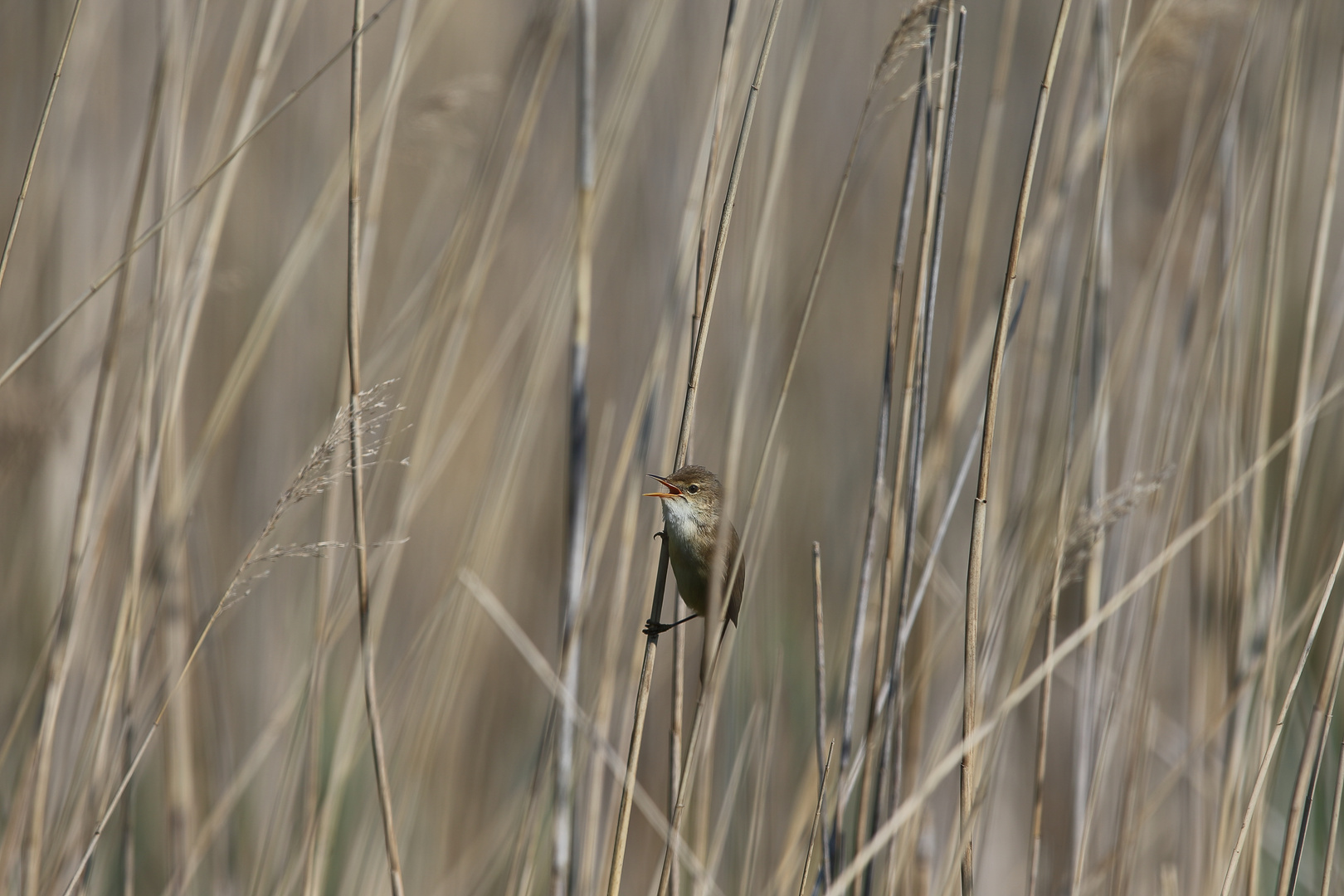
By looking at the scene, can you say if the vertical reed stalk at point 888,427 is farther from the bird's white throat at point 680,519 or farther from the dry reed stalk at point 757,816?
the bird's white throat at point 680,519

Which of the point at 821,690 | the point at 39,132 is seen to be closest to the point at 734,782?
the point at 821,690

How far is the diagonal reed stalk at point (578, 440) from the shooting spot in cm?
106

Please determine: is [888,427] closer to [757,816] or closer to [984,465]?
[984,465]

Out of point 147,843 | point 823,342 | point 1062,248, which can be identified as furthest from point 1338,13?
point 147,843

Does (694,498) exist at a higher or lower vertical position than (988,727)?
higher

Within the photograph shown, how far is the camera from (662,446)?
2195 millimetres

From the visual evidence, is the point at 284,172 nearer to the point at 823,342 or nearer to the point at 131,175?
the point at 131,175

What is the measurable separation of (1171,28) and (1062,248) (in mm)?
429

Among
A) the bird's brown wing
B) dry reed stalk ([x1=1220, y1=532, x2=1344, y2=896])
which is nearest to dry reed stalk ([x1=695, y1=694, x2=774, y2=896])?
the bird's brown wing

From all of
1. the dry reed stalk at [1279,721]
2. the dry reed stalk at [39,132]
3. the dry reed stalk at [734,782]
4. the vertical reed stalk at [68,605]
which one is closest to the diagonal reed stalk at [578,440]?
the dry reed stalk at [734,782]

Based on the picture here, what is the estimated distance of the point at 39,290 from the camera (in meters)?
2.39

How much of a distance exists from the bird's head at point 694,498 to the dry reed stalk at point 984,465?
45 centimetres

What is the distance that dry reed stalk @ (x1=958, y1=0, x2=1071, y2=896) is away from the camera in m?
1.14

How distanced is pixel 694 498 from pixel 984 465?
569 mm
